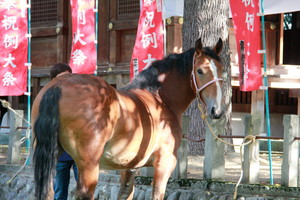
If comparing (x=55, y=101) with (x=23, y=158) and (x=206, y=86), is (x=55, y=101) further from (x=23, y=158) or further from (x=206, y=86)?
(x=23, y=158)

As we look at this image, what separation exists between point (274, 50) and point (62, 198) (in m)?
8.05

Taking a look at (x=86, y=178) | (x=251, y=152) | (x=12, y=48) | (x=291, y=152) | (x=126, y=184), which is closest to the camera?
(x=86, y=178)

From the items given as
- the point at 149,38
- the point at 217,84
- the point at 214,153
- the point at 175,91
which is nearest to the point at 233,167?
the point at 214,153

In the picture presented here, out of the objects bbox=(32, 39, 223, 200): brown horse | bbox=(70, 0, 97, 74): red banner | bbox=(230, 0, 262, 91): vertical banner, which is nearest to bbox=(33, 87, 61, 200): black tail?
bbox=(32, 39, 223, 200): brown horse

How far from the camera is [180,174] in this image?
8562mm

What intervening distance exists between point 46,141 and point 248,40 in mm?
4158

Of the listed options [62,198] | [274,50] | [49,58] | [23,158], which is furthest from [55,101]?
[49,58]

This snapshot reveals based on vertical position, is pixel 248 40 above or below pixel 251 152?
above

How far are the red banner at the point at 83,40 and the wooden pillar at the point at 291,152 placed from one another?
4262 mm

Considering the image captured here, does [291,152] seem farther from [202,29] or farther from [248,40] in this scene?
[202,29]

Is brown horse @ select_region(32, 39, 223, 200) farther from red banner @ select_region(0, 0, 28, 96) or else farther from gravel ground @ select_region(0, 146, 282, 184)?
red banner @ select_region(0, 0, 28, 96)

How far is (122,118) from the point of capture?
233 inches

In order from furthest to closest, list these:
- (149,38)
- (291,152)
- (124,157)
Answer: (149,38), (291,152), (124,157)

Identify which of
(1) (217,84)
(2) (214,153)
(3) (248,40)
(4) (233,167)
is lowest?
(4) (233,167)
